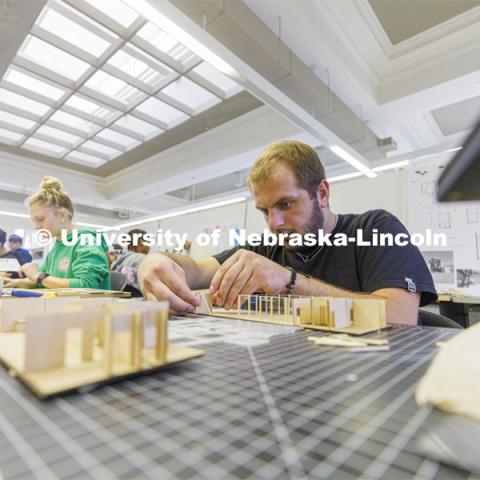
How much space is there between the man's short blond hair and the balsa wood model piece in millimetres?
1001

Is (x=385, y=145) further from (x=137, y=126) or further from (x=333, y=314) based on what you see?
(x=333, y=314)

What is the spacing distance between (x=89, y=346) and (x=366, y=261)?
1016 millimetres

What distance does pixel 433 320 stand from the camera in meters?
0.92

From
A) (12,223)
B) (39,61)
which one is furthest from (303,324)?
(12,223)

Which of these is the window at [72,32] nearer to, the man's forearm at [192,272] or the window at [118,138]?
the window at [118,138]

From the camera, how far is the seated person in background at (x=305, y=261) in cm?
75

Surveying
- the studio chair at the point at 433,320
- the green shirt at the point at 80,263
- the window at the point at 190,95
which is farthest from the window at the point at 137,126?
the studio chair at the point at 433,320

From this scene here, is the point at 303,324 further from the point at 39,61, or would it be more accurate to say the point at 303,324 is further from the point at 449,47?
the point at 39,61

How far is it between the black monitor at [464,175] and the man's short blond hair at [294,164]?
101 centimetres

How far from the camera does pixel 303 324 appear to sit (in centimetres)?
55

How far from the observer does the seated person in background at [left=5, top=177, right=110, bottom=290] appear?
4.22 feet

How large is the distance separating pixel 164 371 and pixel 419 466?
0.19 metres

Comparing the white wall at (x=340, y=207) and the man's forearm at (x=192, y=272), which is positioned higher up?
the white wall at (x=340, y=207)

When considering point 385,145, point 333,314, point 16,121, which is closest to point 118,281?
point 333,314
